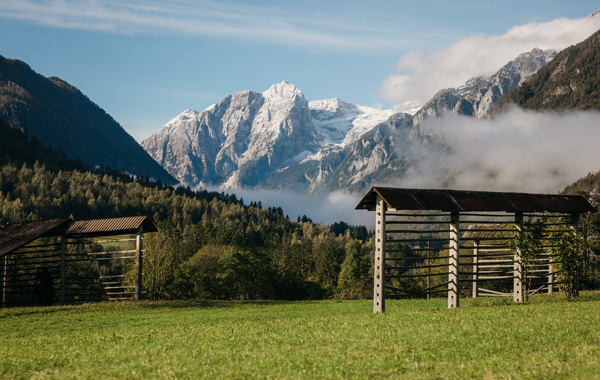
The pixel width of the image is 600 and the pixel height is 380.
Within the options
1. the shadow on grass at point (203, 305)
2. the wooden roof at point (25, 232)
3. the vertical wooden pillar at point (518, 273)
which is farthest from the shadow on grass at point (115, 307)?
the vertical wooden pillar at point (518, 273)

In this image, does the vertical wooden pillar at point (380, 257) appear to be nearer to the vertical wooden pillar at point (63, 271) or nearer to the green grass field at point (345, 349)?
the green grass field at point (345, 349)

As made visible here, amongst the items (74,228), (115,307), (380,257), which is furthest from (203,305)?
(380,257)

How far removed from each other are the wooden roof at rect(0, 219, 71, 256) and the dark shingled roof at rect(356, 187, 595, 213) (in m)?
20.3

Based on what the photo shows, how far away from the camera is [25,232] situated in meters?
34.1

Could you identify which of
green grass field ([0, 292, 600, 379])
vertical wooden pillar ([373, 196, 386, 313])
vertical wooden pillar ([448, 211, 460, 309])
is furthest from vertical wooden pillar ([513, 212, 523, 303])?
vertical wooden pillar ([373, 196, 386, 313])

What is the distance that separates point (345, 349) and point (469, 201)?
13.8 m

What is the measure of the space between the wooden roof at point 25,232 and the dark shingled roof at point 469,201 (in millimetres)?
20324

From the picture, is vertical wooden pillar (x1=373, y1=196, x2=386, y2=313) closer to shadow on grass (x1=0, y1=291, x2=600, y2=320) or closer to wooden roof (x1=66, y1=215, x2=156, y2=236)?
shadow on grass (x1=0, y1=291, x2=600, y2=320)

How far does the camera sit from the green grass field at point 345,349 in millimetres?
12156

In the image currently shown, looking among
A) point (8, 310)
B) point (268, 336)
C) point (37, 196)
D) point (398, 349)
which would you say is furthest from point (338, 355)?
point (37, 196)

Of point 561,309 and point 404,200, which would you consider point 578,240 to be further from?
point 404,200

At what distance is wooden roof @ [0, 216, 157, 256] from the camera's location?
110 feet

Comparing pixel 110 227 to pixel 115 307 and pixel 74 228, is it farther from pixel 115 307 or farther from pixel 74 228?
pixel 115 307

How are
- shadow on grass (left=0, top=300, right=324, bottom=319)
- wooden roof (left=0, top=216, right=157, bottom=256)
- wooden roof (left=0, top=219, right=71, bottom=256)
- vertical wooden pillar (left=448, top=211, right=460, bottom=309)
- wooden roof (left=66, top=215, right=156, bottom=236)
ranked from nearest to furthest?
vertical wooden pillar (left=448, top=211, right=460, bottom=309)
shadow on grass (left=0, top=300, right=324, bottom=319)
wooden roof (left=0, top=219, right=71, bottom=256)
wooden roof (left=0, top=216, right=157, bottom=256)
wooden roof (left=66, top=215, right=156, bottom=236)
